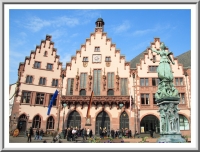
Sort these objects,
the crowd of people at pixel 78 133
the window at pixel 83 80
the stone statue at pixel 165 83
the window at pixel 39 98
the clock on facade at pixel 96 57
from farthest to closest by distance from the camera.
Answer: the clock on facade at pixel 96 57, the window at pixel 83 80, the window at pixel 39 98, the crowd of people at pixel 78 133, the stone statue at pixel 165 83

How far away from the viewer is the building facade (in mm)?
29938

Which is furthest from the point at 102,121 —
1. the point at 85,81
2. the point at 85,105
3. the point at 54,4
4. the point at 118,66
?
the point at 54,4

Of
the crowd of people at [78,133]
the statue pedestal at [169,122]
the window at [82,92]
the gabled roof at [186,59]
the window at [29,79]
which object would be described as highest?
the gabled roof at [186,59]

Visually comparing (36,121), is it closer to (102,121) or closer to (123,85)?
(102,121)

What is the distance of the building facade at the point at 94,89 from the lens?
98.2 feet

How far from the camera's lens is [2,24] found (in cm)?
1188

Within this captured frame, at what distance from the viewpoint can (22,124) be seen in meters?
29.2

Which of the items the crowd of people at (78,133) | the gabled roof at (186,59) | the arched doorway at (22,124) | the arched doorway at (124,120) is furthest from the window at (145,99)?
the arched doorway at (22,124)

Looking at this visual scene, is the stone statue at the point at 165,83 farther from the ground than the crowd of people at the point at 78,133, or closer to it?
farther from the ground

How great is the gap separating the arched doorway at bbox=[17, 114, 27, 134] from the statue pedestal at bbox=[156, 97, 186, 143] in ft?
74.2

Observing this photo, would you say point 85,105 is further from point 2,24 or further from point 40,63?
point 2,24

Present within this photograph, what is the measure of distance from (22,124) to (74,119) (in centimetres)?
791

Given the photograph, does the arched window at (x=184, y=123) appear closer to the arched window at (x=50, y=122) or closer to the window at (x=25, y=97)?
the arched window at (x=50, y=122)

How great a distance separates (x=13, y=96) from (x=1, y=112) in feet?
66.0
